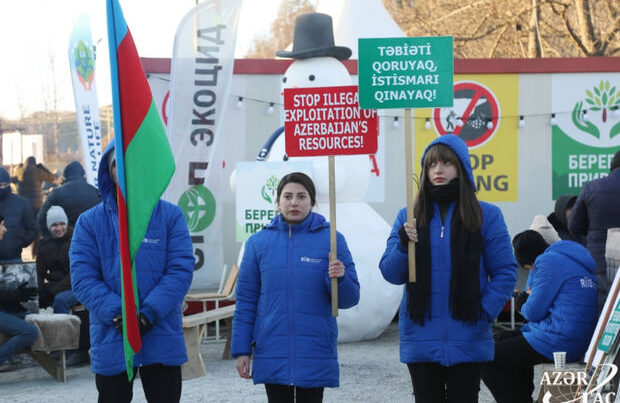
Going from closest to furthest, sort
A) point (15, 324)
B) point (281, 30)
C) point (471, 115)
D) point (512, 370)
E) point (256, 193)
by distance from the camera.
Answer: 1. point (512, 370)
2. point (15, 324)
3. point (256, 193)
4. point (471, 115)
5. point (281, 30)

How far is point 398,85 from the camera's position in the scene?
4.68 m

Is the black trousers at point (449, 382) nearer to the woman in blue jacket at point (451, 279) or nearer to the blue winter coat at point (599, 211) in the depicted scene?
the woman in blue jacket at point (451, 279)

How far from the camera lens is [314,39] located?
9.31m

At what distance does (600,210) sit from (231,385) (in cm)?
311

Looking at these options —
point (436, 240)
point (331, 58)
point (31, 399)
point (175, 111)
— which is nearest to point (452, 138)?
point (436, 240)

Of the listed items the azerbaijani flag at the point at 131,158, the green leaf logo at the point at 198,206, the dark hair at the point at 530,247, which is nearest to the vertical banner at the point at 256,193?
the green leaf logo at the point at 198,206

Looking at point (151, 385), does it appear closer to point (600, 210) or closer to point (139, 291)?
point (139, 291)

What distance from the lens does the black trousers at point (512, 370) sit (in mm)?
5742

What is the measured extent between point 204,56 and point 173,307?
19.2 ft

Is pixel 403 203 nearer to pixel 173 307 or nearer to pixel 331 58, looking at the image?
pixel 331 58

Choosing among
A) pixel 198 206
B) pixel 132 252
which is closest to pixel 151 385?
pixel 132 252

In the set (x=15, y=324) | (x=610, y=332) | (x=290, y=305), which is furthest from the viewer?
(x=15, y=324)

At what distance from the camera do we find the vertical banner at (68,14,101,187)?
10.5 metres

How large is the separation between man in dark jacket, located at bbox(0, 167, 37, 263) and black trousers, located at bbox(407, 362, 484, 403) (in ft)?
21.0
